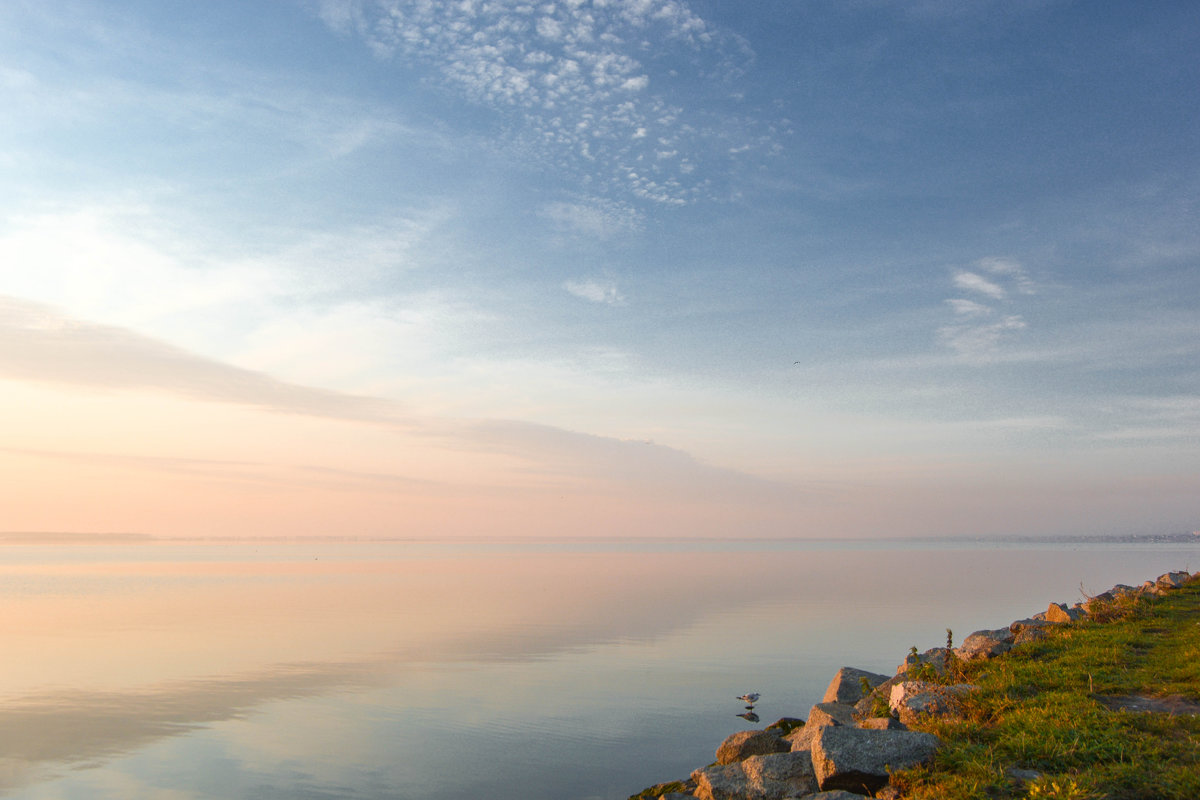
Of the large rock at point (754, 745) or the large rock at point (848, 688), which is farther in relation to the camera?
the large rock at point (848, 688)

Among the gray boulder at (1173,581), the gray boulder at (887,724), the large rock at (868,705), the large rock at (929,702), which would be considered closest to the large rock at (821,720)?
the large rock at (868,705)

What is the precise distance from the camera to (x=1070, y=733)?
1072 cm

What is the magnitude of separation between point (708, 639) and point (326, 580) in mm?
52158

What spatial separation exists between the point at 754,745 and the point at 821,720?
145 cm

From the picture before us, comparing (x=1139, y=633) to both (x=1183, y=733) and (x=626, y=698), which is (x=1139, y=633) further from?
(x=626, y=698)

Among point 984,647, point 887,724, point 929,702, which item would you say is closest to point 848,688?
point 984,647

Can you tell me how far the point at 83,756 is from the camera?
62.9 feet

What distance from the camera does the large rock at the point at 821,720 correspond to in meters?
13.4

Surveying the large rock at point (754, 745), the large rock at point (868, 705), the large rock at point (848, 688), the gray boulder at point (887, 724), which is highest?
the gray boulder at point (887, 724)

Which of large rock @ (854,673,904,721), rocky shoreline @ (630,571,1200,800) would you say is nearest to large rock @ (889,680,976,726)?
rocky shoreline @ (630,571,1200,800)

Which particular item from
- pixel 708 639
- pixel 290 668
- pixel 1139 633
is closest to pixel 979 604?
pixel 708 639

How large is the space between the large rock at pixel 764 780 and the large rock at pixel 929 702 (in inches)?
80.2

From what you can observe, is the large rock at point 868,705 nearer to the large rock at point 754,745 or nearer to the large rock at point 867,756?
the large rock at point 754,745

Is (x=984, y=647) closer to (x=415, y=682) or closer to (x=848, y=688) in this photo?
(x=848, y=688)
